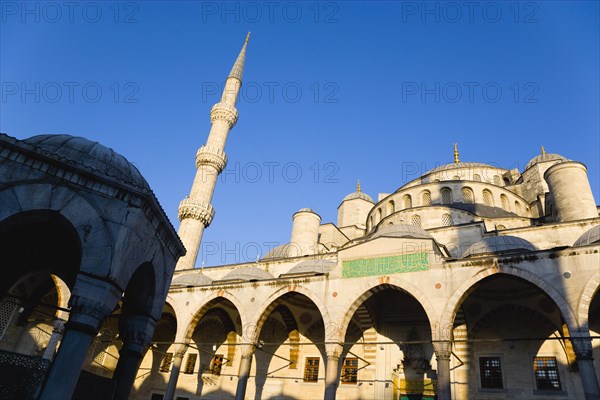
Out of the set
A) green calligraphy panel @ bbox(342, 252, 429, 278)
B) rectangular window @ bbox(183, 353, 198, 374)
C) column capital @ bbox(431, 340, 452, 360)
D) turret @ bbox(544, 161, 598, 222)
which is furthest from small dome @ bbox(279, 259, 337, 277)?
turret @ bbox(544, 161, 598, 222)

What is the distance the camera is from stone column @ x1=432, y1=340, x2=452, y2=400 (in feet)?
34.9

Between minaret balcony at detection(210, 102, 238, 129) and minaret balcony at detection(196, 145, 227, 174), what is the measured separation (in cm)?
230

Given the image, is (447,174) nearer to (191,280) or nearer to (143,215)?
(191,280)

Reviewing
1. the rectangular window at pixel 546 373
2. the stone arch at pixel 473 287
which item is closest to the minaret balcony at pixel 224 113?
the stone arch at pixel 473 287

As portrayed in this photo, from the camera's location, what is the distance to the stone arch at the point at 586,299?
10.1 meters

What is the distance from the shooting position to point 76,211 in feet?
15.9

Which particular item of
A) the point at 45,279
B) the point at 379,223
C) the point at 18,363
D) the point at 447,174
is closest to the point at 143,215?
the point at 18,363

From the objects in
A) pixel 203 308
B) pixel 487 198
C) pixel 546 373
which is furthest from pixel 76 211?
pixel 487 198

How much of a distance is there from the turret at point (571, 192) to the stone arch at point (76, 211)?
18.7m

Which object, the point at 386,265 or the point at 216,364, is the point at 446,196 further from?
the point at 216,364

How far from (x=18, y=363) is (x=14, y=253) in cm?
262

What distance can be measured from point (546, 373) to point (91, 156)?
14.0 meters

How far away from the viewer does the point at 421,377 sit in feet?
46.5

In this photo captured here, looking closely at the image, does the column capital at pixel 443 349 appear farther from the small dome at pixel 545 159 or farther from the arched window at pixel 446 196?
the small dome at pixel 545 159
